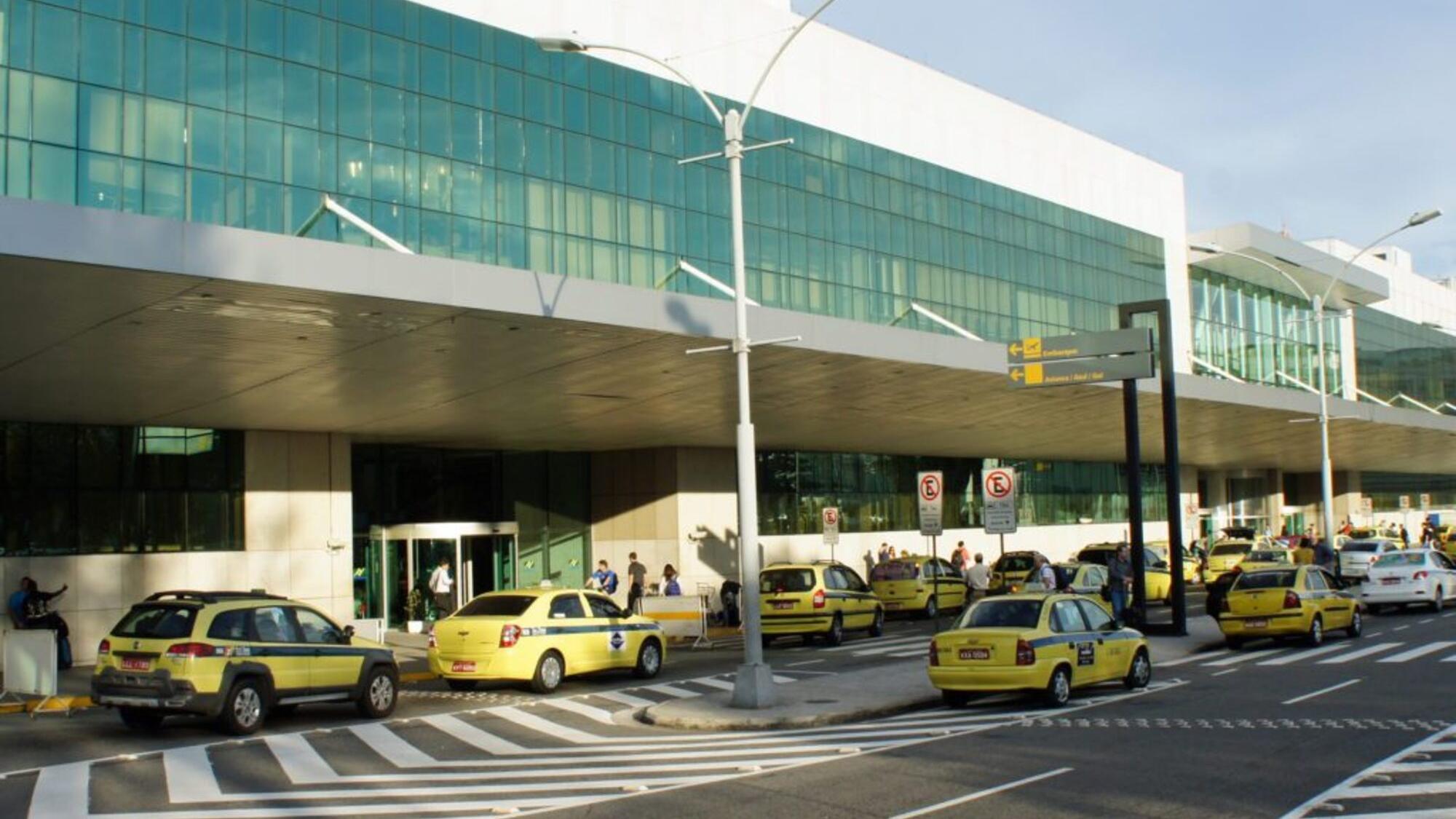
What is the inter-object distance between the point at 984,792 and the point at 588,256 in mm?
20451

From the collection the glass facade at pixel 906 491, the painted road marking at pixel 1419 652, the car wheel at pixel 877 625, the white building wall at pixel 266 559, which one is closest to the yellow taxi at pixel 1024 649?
the painted road marking at pixel 1419 652

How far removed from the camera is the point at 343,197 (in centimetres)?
2616

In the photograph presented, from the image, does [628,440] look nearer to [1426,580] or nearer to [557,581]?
[557,581]

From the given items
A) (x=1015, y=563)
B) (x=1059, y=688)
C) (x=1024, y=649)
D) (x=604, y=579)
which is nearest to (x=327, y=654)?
(x=1024, y=649)

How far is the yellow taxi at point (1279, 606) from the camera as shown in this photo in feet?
85.1

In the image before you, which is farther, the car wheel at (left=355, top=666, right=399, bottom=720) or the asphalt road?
the car wheel at (left=355, top=666, right=399, bottom=720)

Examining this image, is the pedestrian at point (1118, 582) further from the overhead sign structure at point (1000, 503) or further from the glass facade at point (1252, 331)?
the glass facade at point (1252, 331)

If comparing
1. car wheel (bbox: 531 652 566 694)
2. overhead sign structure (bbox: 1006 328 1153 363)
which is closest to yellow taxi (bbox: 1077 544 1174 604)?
overhead sign structure (bbox: 1006 328 1153 363)

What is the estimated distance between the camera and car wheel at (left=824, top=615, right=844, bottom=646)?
29.5 meters

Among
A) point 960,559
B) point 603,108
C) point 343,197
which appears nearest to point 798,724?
point 343,197

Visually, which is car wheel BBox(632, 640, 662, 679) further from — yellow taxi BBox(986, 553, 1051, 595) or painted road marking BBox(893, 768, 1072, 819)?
yellow taxi BBox(986, 553, 1051, 595)

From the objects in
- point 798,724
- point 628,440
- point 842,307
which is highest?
point 842,307

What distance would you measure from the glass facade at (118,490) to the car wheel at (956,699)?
17288 mm

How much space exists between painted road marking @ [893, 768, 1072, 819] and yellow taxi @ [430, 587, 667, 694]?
414 inches
